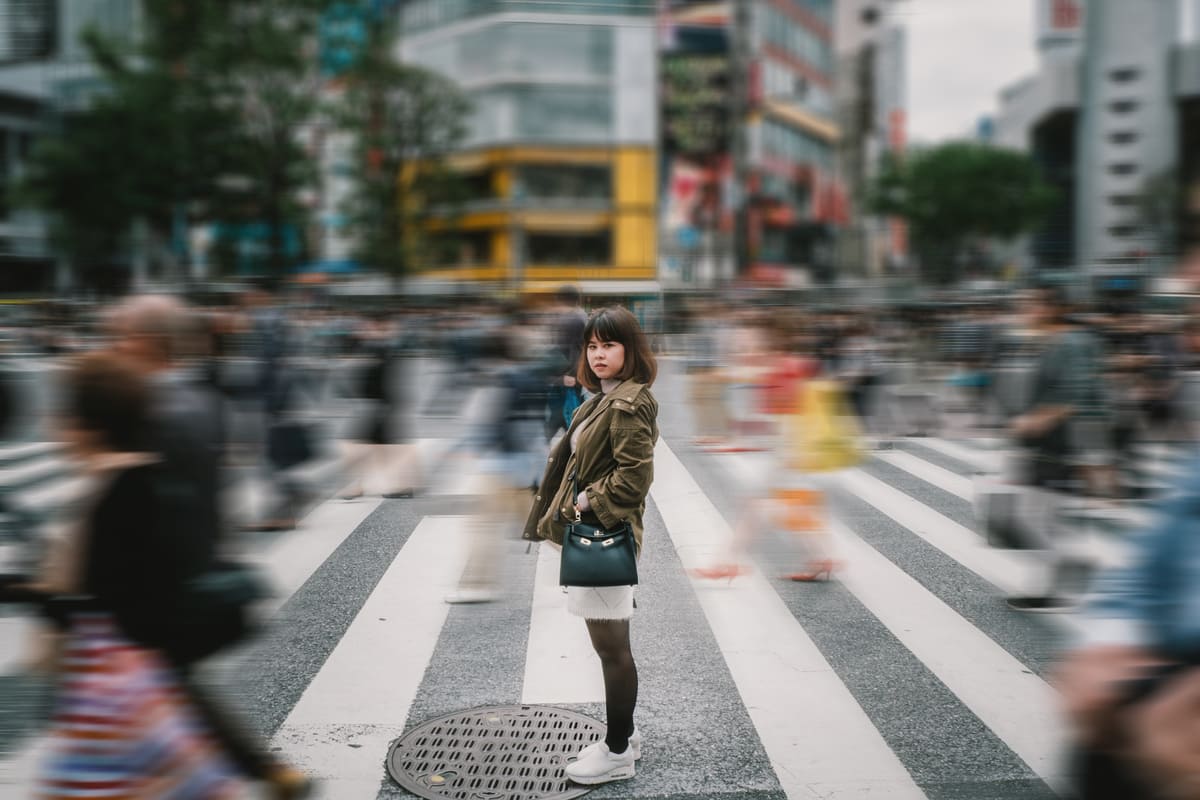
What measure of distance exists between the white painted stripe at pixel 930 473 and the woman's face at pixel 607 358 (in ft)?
21.9

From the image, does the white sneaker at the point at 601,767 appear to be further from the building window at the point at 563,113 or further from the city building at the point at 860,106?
the city building at the point at 860,106

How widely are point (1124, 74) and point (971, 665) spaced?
3093 inches

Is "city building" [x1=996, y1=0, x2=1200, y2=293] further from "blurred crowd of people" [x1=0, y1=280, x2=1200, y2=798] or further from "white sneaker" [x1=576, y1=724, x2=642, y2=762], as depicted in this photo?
"white sneaker" [x1=576, y1=724, x2=642, y2=762]

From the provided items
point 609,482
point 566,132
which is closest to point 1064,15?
point 566,132

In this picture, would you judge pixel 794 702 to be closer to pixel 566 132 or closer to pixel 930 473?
pixel 930 473

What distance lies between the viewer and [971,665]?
522 cm

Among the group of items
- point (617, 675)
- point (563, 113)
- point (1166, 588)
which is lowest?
point (617, 675)

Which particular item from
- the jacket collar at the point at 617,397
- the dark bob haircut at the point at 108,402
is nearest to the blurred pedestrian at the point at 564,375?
the jacket collar at the point at 617,397

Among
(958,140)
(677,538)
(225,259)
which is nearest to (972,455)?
(677,538)

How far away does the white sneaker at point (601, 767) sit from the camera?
3.90 m

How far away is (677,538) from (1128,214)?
71.9 meters

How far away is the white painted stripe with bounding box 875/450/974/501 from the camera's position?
10164mm

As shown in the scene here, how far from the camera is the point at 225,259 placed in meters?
34.9

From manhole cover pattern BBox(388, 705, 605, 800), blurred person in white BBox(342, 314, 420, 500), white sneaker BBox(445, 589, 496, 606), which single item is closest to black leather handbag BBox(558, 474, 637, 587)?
manhole cover pattern BBox(388, 705, 605, 800)
